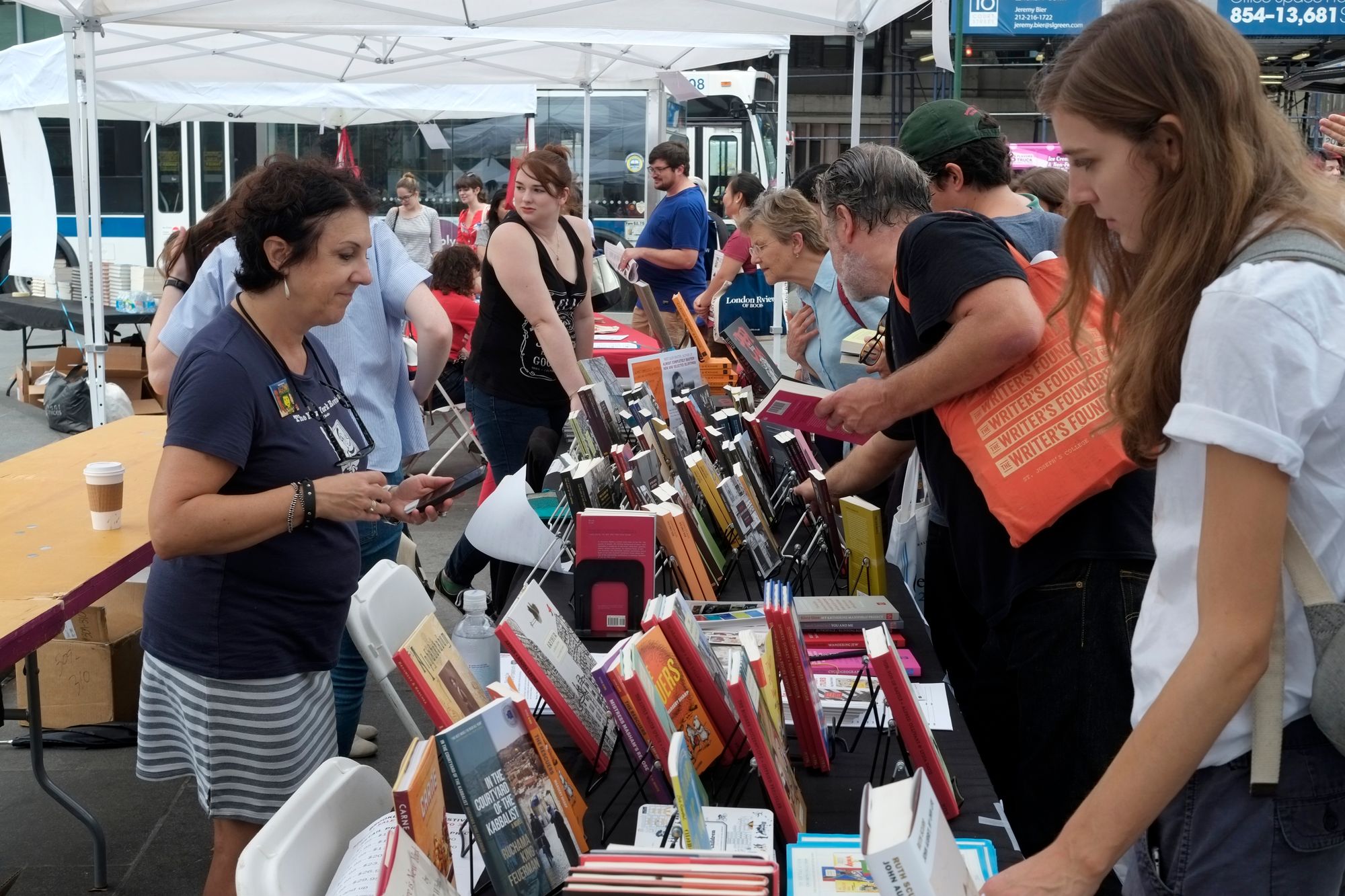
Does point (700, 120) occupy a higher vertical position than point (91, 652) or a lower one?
higher

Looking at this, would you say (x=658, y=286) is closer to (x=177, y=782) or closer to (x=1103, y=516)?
(x=177, y=782)

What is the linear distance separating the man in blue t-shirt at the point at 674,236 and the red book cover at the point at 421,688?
19.5ft

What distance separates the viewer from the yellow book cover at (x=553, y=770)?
1399 mm

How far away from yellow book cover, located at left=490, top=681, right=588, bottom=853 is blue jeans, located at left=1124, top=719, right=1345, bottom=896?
711 millimetres

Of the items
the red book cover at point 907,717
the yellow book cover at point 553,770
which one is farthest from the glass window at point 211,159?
the red book cover at point 907,717

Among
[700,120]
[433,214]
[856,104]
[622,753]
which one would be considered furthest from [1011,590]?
[700,120]

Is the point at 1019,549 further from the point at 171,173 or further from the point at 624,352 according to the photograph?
the point at 171,173

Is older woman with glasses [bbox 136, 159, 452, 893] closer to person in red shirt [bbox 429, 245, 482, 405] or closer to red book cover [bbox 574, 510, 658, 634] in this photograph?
red book cover [bbox 574, 510, 658, 634]

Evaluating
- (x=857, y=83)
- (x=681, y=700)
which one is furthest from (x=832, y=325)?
(x=857, y=83)

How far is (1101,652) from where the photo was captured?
199 cm

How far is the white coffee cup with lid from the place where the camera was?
2.94 m

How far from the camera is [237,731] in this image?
6.72ft

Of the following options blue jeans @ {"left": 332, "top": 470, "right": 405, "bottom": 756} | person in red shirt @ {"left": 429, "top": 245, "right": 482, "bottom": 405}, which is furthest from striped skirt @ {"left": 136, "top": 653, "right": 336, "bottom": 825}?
person in red shirt @ {"left": 429, "top": 245, "right": 482, "bottom": 405}

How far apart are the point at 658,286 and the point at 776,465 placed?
4.36 metres
